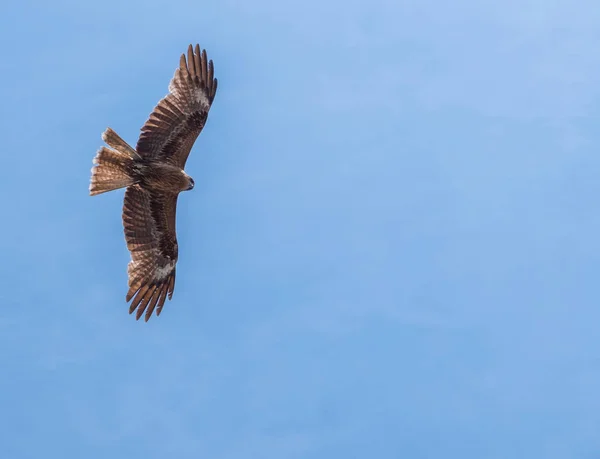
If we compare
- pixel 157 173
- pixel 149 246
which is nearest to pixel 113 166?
pixel 157 173

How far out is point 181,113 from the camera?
15719 mm

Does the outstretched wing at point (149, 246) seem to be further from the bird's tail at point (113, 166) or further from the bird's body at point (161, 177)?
the bird's tail at point (113, 166)

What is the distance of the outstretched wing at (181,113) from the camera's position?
51.3ft

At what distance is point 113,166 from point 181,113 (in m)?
1.30

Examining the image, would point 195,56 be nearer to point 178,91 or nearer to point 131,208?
point 178,91

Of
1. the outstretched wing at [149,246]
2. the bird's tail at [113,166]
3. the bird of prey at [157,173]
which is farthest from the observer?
the outstretched wing at [149,246]

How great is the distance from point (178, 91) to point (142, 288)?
3080mm

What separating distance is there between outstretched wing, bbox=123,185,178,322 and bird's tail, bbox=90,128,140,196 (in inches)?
19.4

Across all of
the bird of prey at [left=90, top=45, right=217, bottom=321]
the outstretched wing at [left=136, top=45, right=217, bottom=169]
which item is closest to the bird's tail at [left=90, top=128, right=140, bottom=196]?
the bird of prey at [left=90, top=45, right=217, bottom=321]

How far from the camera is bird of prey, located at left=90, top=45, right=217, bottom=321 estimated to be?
15.4 meters

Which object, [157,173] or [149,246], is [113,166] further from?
[149,246]

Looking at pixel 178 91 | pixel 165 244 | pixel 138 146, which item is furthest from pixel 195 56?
pixel 165 244

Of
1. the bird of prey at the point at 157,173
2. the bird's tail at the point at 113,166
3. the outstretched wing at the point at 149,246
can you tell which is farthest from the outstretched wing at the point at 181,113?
the outstretched wing at the point at 149,246

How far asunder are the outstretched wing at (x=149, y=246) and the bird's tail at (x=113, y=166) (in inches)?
19.4
